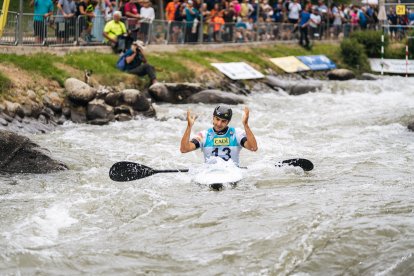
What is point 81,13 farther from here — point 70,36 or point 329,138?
point 329,138

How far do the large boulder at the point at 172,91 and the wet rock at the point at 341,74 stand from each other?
9278mm

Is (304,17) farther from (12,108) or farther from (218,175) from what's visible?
(218,175)

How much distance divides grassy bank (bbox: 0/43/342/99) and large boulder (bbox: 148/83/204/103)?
45 centimetres

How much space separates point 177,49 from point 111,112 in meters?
7.67

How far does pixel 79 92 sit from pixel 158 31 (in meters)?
7.06

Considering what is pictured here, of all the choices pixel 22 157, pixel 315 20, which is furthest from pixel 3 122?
pixel 315 20

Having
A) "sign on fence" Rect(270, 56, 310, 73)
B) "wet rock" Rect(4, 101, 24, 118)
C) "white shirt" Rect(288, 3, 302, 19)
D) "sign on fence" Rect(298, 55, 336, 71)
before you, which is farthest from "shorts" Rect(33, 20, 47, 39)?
"white shirt" Rect(288, 3, 302, 19)

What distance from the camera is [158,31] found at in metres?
24.3

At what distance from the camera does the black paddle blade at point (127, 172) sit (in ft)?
38.3

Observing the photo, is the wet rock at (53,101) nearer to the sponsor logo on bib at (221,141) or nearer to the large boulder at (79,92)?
the large boulder at (79,92)

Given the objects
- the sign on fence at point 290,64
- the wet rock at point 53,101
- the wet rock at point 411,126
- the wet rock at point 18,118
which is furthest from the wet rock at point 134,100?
the sign on fence at point 290,64

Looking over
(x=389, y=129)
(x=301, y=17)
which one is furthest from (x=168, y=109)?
(x=301, y=17)

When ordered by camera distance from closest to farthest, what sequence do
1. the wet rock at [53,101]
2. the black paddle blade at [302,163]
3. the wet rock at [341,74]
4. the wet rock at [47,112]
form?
1. the black paddle blade at [302,163]
2. the wet rock at [47,112]
3. the wet rock at [53,101]
4. the wet rock at [341,74]

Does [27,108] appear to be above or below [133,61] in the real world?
below
